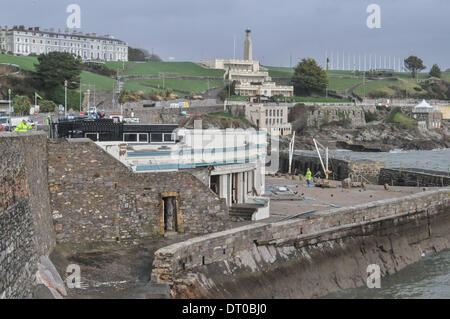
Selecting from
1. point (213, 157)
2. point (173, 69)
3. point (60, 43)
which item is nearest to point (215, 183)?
point (213, 157)

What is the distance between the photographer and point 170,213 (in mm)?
22047

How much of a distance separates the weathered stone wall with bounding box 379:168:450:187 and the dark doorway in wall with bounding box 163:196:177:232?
23000 millimetres

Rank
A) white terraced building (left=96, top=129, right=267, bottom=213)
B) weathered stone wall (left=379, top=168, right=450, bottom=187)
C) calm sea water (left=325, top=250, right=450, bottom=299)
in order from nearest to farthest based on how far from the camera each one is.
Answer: white terraced building (left=96, top=129, right=267, bottom=213), calm sea water (left=325, top=250, right=450, bottom=299), weathered stone wall (left=379, top=168, right=450, bottom=187)

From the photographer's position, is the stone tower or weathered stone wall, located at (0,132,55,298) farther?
the stone tower

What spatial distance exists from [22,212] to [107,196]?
171 inches

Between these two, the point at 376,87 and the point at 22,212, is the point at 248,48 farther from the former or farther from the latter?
the point at 22,212

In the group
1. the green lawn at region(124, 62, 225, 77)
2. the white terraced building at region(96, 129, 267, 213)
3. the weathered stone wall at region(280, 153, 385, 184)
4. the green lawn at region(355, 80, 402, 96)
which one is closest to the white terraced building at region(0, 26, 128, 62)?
the green lawn at region(124, 62, 225, 77)

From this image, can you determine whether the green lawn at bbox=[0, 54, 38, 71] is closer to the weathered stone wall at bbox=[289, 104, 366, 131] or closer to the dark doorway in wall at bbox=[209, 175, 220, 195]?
the weathered stone wall at bbox=[289, 104, 366, 131]

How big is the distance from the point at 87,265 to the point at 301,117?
367ft

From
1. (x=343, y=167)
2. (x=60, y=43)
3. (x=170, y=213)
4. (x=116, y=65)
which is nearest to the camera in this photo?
(x=170, y=213)

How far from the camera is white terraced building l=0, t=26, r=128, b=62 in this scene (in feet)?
550

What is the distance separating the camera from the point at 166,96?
128m
